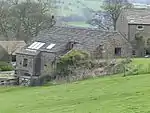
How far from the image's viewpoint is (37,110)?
2606 centimetres

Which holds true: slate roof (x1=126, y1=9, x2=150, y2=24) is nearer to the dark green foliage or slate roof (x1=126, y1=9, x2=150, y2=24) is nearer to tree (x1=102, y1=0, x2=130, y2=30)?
tree (x1=102, y1=0, x2=130, y2=30)

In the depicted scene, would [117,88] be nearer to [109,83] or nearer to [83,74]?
[109,83]

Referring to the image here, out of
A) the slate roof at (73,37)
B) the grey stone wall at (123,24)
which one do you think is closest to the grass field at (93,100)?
the slate roof at (73,37)

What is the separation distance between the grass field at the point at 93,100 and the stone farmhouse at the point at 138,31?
31.3 metres

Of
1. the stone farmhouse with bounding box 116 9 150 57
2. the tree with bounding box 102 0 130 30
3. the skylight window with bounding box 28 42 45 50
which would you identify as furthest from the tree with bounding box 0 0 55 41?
the skylight window with bounding box 28 42 45 50

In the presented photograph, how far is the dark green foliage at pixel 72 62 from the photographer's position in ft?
164

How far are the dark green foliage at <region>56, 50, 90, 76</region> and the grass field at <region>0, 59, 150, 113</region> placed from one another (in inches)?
522

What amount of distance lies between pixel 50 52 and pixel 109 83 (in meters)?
23.0

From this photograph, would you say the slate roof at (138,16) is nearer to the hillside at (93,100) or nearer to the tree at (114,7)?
the tree at (114,7)

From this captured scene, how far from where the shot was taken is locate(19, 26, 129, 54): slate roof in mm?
56931

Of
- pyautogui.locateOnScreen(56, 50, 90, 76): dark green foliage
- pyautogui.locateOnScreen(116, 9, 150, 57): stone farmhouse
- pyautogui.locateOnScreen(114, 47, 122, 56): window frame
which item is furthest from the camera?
pyautogui.locateOnScreen(116, 9, 150, 57): stone farmhouse

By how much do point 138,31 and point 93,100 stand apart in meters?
41.8

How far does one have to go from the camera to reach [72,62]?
5059 cm

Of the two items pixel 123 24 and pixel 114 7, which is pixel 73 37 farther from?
pixel 114 7
